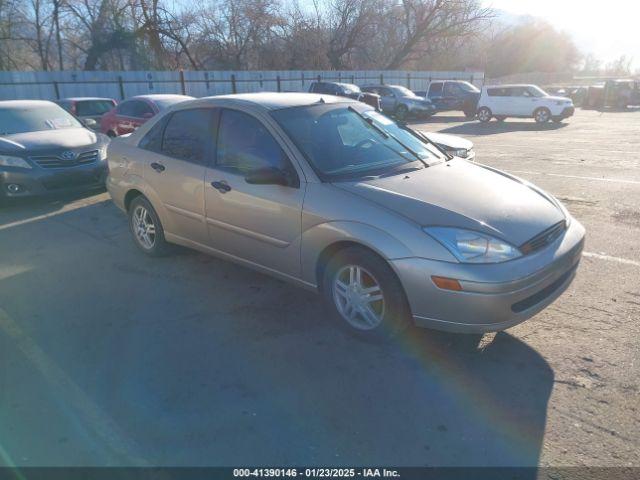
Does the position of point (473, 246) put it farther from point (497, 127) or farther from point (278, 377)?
point (497, 127)

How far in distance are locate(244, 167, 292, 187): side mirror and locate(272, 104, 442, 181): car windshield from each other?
24cm

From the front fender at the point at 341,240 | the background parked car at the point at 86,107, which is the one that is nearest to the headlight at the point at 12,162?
the front fender at the point at 341,240

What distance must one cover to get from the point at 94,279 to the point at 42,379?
68.9 inches

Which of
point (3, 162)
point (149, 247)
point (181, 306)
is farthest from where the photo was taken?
Result: point (3, 162)

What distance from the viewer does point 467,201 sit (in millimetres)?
3492

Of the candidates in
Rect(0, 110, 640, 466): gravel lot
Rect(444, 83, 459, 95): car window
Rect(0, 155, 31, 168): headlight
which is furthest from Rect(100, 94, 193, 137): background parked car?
Rect(444, 83, 459, 95): car window

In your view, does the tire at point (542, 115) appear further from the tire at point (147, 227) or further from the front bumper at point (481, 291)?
the front bumper at point (481, 291)

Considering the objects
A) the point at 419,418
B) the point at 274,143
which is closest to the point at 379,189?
the point at 274,143

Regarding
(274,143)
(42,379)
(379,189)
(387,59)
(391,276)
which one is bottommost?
(42,379)

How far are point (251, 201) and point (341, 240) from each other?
0.93 m

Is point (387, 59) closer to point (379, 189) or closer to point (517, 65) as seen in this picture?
point (517, 65)

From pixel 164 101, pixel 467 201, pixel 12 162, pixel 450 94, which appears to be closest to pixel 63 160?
pixel 12 162

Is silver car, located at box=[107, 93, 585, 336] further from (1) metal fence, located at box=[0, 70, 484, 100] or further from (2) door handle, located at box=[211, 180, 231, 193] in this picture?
(1) metal fence, located at box=[0, 70, 484, 100]

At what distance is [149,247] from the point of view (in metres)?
5.41
